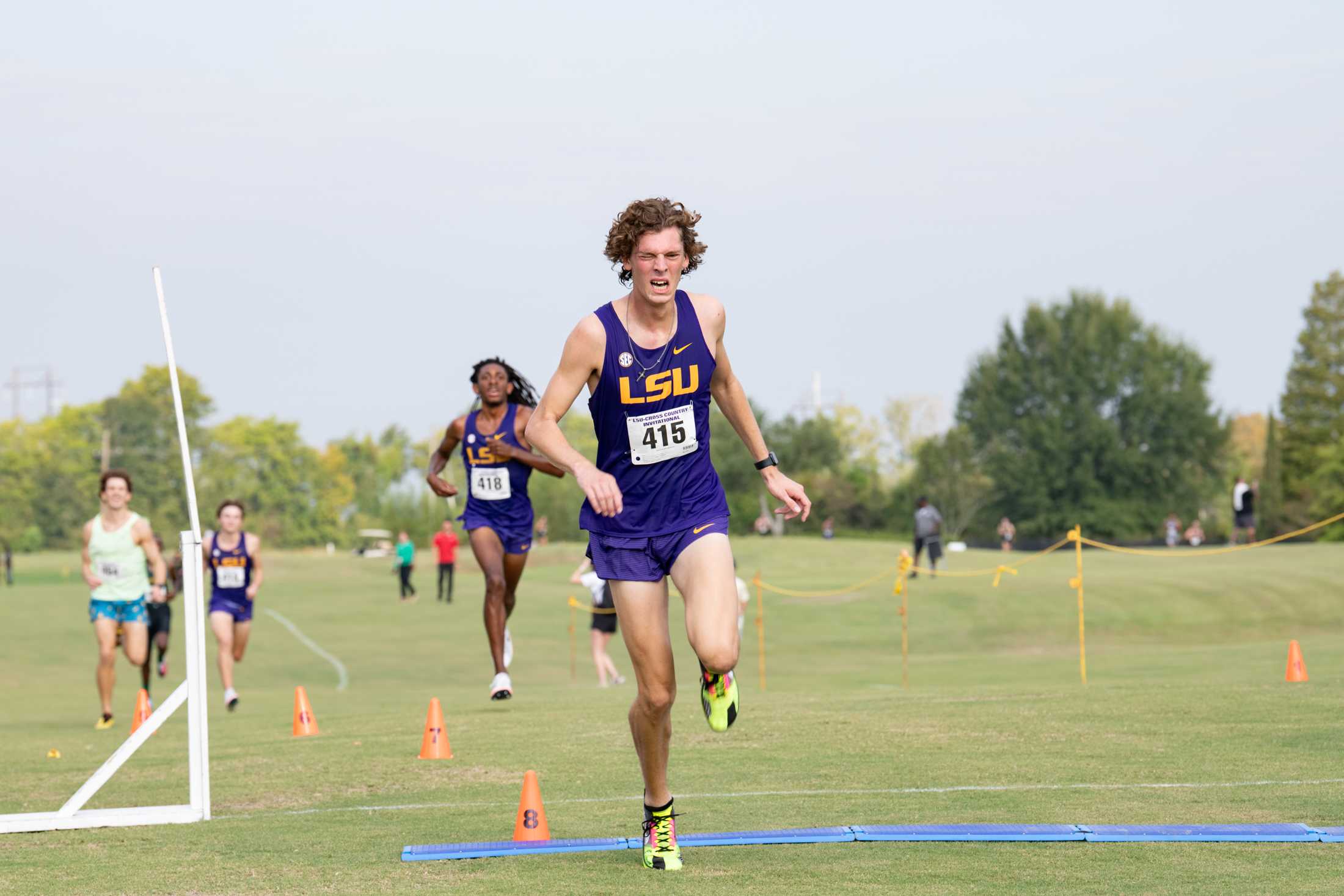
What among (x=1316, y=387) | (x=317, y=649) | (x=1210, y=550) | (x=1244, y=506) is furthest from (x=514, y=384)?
(x=1316, y=387)

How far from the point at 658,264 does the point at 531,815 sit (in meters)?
2.46

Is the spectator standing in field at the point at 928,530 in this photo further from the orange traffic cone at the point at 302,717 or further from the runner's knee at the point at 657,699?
the runner's knee at the point at 657,699

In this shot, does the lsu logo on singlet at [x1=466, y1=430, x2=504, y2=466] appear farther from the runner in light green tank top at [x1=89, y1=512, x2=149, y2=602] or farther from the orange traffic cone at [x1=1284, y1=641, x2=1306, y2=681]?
the orange traffic cone at [x1=1284, y1=641, x2=1306, y2=681]

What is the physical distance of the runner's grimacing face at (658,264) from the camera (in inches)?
233

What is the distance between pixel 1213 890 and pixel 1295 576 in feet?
119

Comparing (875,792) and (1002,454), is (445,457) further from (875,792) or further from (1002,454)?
(1002,454)

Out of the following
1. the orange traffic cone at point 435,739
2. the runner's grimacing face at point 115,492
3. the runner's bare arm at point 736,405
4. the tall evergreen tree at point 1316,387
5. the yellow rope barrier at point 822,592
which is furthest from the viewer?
the tall evergreen tree at point 1316,387

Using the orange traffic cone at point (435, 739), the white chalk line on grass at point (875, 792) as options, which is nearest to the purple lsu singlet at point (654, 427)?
the white chalk line on grass at point (875, 792)

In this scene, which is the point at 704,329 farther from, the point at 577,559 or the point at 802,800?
the point at 577,559

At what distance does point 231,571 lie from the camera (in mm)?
14734

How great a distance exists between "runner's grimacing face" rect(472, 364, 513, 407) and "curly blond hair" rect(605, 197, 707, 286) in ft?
19.9

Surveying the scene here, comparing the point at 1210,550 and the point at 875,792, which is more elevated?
the point at 1210,550

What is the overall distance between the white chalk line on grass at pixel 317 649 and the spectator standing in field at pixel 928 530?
45.5 ft

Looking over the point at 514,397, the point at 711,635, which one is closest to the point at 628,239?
the point at 711,635
